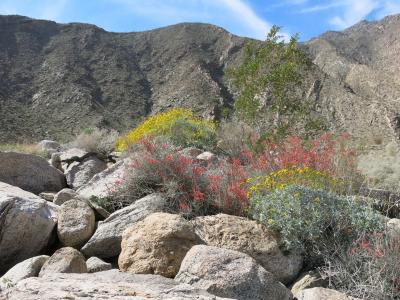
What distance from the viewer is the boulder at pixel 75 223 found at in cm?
539

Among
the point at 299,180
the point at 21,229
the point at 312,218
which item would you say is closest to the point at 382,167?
the point at 299,180

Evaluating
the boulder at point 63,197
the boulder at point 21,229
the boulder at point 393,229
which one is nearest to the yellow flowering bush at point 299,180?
the boulder at point 393,229

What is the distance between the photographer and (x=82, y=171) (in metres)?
8.69

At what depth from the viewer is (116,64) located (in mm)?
42750

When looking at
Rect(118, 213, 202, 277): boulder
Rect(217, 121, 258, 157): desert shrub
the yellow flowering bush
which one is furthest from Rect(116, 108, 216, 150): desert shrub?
Rect(118, 213, 202, 277): boulder

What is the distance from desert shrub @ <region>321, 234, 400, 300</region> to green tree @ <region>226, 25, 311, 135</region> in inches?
Answer: 250

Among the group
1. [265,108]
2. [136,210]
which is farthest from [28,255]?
[265,108]

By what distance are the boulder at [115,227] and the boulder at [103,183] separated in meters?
1.02

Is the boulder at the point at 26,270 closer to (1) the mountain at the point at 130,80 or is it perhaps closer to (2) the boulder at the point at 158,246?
(2) the boulder at the point at 158,246

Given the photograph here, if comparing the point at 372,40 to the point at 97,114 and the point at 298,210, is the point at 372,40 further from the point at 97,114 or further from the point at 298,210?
the point at 298,210

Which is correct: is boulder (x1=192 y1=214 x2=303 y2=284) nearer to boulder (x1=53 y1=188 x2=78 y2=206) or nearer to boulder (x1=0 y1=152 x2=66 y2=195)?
boulder (x1=53 y1=188 x2=78 y2=206)

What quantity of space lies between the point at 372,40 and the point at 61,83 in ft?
173

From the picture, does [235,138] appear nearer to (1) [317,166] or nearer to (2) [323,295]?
(1) [317,166]

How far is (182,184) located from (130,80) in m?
35.7
